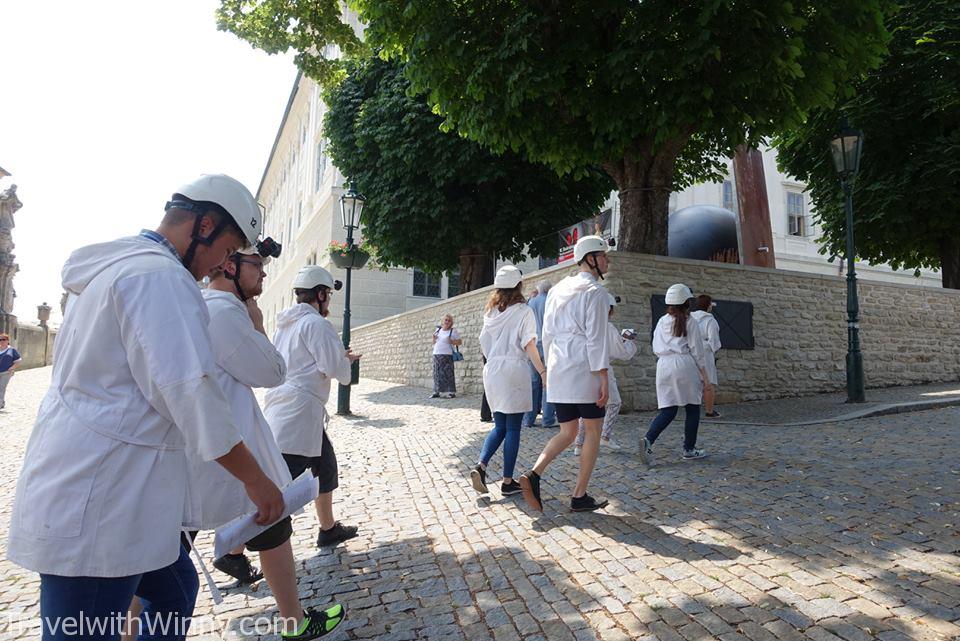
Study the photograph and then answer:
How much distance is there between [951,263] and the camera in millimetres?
16031

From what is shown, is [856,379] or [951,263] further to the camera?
[951,263]

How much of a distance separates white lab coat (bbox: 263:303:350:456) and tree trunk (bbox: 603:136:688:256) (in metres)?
8.18

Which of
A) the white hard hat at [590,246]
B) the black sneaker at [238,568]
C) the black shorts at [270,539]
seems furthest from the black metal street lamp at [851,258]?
the black shorts at [270,539]

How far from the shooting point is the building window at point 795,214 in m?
33.2

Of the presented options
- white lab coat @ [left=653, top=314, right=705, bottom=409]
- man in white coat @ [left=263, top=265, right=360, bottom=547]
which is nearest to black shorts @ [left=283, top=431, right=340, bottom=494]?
man in white coat @ [left=263, top=265, right=360, bottom=547]

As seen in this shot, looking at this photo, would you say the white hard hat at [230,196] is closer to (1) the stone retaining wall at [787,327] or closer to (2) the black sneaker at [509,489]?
(2) the black sneaker at [509,489]

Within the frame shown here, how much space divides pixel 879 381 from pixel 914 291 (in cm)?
249

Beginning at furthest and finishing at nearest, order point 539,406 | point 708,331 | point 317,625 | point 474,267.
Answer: point 474,267
point 539,406
point 708,331
point 317,625

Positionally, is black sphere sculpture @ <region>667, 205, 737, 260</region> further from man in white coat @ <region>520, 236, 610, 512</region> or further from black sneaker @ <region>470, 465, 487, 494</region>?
black sneaker @ <region>470, 465, 487, 494</region>

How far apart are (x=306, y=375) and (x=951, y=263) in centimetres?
1818

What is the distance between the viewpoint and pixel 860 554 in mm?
3584

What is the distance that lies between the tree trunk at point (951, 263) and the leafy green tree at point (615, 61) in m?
9.15

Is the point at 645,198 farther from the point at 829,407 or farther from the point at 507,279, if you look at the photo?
the point at 507,279

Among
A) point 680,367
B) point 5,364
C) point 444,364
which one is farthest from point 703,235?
point 5,364
